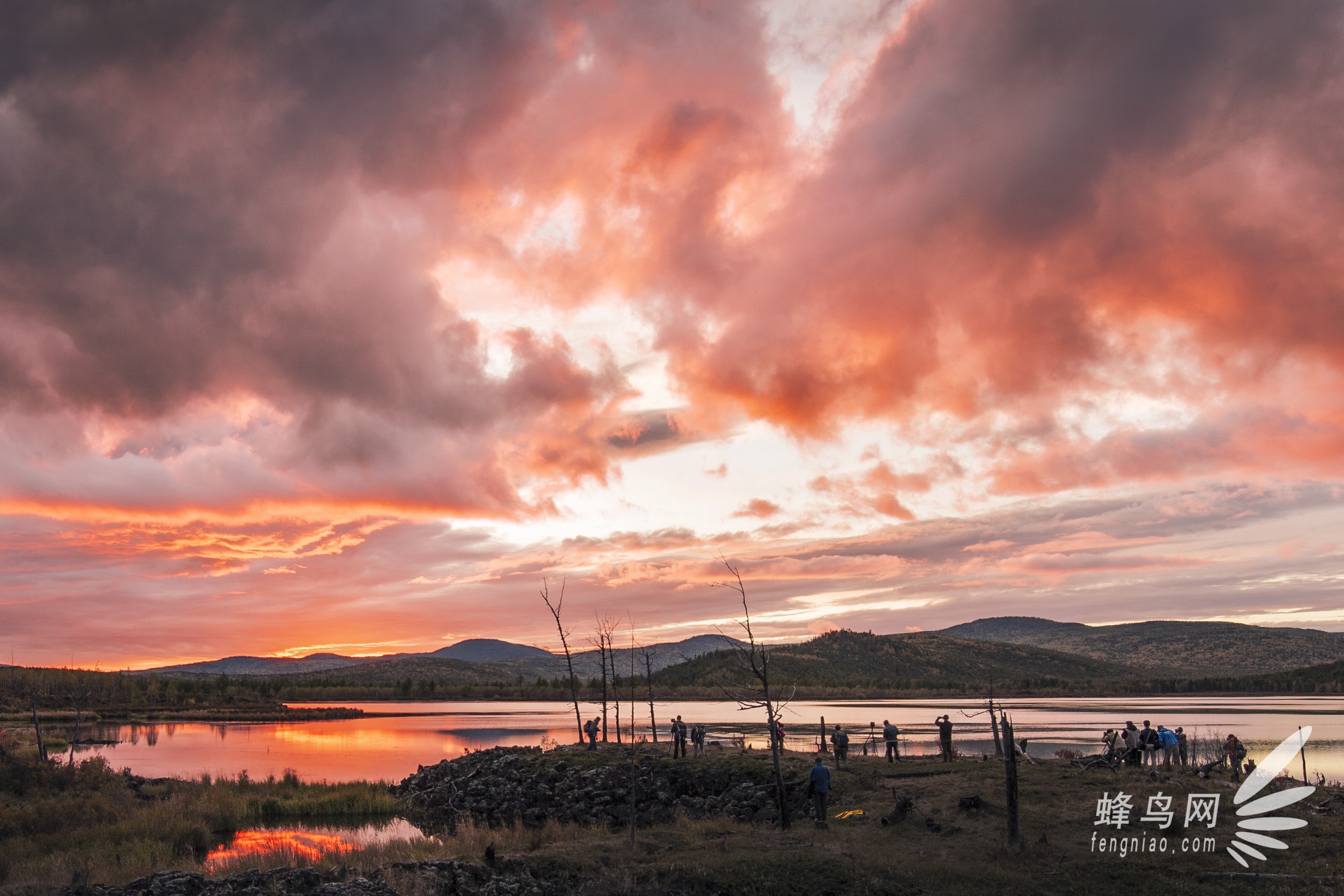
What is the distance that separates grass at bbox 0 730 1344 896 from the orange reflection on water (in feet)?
2.77

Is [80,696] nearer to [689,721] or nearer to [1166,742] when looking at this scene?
[689,721]

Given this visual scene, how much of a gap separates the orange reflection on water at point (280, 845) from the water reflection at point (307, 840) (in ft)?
0.06

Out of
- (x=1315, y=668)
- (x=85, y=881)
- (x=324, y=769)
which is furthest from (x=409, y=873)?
(x=1315, y=668)

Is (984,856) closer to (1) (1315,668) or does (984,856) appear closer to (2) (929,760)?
(2) (929,760)

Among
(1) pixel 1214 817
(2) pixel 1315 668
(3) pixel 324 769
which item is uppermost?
(1) pixel 1214 817

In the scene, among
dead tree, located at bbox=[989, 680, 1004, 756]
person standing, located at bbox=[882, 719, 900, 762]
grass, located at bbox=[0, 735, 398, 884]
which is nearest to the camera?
grass, located at bbox=[0, 735, 398, 884]

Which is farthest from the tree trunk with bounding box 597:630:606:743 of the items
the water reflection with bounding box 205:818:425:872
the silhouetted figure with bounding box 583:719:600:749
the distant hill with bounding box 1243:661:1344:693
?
the distant hill with bounding box 1243:661:1344:693

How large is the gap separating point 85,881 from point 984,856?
2316 centimetres

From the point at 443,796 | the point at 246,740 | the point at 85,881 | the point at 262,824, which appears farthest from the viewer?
the point at 246,740

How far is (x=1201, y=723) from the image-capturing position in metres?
67.6

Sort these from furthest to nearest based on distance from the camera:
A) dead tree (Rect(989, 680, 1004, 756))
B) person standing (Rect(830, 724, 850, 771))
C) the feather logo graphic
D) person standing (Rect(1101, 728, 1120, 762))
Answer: person standing (Rect(830, 724, 850, 771)), person standing (Rect(1101, 728, 1120, 762)), dead tree (Rect(989, 680, 1004, 756)), the feather logo graphic

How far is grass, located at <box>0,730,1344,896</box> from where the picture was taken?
1981 centimetres

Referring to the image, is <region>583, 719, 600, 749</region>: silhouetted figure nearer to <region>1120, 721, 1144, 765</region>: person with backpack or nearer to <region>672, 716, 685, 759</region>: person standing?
<region>672, 716, 685, 759</region>: person standing
